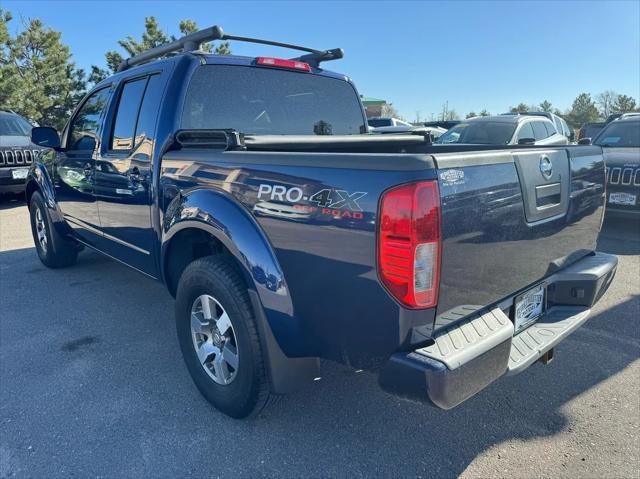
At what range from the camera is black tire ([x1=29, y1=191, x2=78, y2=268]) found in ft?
16.8

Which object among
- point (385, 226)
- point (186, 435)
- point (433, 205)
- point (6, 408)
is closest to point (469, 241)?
point (433, 205)

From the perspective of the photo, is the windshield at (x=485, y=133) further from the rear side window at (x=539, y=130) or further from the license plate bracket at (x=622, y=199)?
the license plate bracket at (x=622, y=199)

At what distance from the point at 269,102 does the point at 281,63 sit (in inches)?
13.6

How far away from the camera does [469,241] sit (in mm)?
1925

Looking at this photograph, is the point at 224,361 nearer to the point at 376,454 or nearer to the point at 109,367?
the point at 376,454

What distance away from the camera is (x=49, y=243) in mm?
5250

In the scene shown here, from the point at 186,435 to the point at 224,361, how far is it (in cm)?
43

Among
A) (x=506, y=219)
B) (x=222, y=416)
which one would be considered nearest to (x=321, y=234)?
(x=506, y=219)

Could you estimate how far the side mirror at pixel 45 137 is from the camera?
431cm

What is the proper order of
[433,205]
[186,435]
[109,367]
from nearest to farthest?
[433,205] < [186,435] < [109,367]

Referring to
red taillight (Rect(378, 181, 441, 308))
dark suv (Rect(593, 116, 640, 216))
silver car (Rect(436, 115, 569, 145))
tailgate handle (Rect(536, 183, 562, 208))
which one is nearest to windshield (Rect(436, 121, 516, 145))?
silver car (Rect(436, 115, 569, 145))

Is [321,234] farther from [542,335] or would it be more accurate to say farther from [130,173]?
[130,173]

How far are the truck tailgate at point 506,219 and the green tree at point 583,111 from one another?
166ft

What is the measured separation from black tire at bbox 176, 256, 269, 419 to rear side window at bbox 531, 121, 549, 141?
907cm
